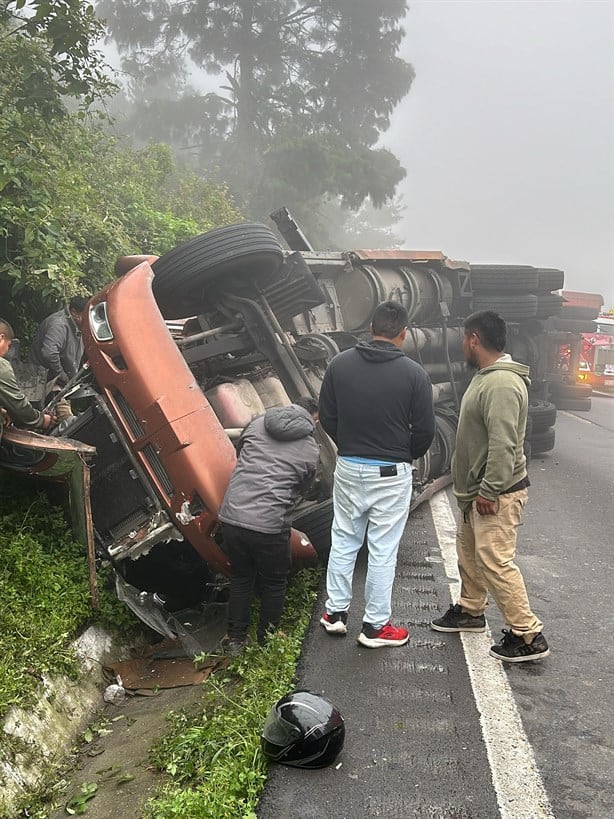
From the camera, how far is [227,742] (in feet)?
8.23

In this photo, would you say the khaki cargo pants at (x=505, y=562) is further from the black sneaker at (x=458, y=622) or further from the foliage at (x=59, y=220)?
the foliage at (x=59, y=220)

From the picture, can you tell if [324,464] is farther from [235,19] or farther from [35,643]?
[235,19]

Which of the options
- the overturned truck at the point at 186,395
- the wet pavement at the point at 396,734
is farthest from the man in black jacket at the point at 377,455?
the overturned truck at the point at 186,395

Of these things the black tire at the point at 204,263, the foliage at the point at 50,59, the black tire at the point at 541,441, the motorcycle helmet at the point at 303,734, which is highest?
the foliage at the point at 50,59

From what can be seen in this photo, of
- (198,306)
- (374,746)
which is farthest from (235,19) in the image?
(374,746)

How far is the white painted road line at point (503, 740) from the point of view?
2.20 metres

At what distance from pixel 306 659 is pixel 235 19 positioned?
23.3m

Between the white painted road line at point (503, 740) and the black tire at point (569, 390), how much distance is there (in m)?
10.8

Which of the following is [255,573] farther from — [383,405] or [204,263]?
[204,263]

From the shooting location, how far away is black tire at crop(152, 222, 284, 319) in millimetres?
4492

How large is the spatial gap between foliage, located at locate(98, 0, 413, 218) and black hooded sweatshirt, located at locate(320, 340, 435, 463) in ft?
59.4

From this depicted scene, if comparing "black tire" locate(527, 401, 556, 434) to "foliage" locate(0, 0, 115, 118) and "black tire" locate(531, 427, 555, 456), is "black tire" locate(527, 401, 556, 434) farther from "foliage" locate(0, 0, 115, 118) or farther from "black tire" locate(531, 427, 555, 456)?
"foliage" locate(0, 0, 115, 118)

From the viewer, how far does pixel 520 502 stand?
3.31 m

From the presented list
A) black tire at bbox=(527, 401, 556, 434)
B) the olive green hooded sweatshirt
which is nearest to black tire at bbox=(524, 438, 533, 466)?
black tire at bbox=(527, 401, 556, 434)
